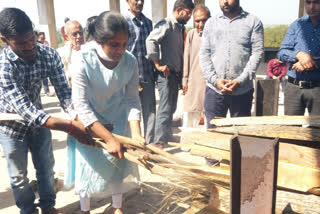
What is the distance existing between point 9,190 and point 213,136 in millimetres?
2836

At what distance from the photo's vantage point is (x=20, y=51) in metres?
2.26

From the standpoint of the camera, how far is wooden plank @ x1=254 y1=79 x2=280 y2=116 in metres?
2.79

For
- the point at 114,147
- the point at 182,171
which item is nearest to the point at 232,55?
the point at 114,147

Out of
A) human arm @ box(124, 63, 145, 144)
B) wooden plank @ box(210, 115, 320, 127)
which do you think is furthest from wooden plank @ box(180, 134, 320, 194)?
human arm @ box(124, 63, 145, 144)

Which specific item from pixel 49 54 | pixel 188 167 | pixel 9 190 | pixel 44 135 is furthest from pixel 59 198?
pixel 188 167

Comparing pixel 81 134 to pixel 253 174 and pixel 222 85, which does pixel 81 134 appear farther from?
pixel 222 85

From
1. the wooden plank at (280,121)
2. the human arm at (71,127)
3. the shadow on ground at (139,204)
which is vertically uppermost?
the wooden plank at (280,121)

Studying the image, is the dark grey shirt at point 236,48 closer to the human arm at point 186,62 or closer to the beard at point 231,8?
the beard at point 231,8

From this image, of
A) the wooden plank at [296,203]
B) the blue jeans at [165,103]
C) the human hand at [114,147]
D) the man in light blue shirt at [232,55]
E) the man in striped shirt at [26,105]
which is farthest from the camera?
the blue jeans at [165,103]

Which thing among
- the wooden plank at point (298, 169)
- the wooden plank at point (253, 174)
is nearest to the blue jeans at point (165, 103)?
the wooden plank at point (298, 169)

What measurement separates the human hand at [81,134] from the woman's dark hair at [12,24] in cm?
75

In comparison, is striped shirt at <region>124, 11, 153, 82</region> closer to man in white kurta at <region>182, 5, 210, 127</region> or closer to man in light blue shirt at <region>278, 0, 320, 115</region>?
man in white kurta at <region>182, 5, 210, 127</region>

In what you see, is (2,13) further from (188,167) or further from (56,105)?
(56,105)

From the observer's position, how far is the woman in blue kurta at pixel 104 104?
2113mm
